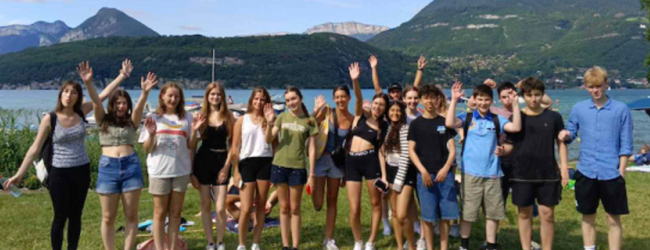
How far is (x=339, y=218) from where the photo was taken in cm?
834

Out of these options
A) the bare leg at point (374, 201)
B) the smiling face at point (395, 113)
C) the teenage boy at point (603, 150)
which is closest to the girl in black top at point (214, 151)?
the bare leg at point (374, 201)

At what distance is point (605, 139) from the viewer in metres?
5.32

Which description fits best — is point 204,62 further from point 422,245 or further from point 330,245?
point 422,245

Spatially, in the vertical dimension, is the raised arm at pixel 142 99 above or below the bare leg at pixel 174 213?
above

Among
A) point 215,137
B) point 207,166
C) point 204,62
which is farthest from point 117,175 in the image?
point 204,62

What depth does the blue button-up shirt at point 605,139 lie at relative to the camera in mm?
5289

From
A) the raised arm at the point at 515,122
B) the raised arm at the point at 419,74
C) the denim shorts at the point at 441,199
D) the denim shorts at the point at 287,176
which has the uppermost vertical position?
the raised arm at the point at 419,74

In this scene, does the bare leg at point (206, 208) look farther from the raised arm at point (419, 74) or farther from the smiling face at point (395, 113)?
the raised arm at point (419, 74)

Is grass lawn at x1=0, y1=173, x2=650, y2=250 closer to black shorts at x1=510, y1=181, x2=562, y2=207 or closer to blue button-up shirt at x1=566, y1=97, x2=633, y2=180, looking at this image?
black shorts at x1=510, y1=181, x2=562, y2=207

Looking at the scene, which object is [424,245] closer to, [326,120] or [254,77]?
[326,120]

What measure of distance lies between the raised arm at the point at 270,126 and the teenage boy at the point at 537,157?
2.58m

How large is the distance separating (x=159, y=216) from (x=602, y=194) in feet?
15.6

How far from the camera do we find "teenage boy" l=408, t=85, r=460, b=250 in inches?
224

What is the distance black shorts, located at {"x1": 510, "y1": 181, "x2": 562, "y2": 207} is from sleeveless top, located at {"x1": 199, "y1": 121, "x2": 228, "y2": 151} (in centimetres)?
334
